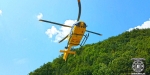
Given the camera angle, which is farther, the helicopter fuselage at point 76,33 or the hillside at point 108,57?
the hillside at point 108,57

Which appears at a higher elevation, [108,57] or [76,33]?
[108,57]

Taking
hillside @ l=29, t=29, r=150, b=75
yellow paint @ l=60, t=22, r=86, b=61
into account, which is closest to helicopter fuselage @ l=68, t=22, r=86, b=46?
yellow paint @ l=60, t=22, r=86, b=61

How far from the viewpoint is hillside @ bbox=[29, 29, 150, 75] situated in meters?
53.5

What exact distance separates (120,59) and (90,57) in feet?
39.5

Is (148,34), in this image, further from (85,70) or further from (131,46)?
(85,70)

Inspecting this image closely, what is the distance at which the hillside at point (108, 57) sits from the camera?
5353 centimetres

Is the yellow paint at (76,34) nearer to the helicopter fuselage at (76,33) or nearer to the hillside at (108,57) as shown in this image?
the helicopter fuselage at (76,33)

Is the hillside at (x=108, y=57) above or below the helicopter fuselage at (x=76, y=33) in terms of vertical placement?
above

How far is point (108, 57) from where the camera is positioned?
59031 millimetres

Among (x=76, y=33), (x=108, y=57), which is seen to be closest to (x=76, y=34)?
(x=76, y=33)

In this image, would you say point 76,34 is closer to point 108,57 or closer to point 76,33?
point 76,33

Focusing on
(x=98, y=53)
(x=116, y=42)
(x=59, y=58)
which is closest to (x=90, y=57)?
(x=98, y=53)

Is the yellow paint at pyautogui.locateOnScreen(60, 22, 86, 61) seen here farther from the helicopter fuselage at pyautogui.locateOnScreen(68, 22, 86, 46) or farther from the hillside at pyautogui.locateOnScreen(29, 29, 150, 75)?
the hillside at pyautogui.locateOnScreen(29, 29, 150, 75)

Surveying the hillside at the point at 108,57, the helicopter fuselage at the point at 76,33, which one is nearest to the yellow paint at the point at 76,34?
the helicopter fuselage at the point at 76,33
